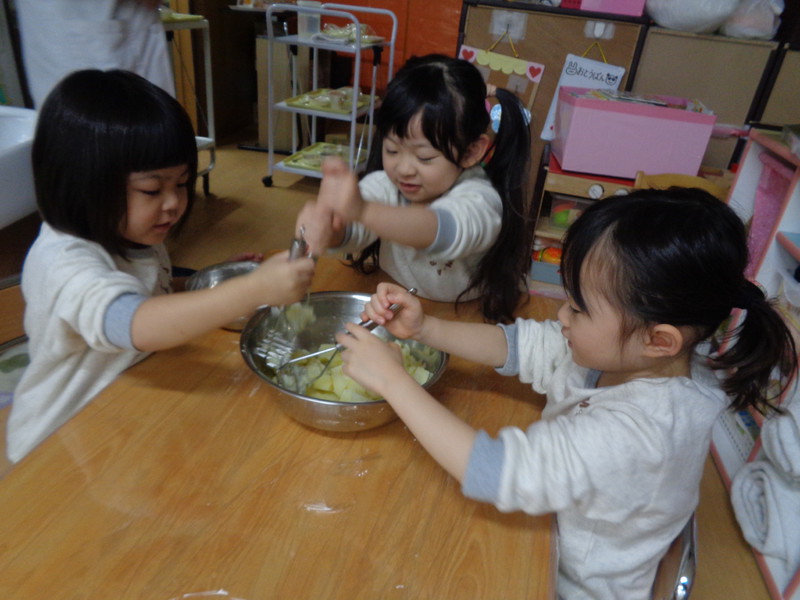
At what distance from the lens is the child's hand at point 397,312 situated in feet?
2.70

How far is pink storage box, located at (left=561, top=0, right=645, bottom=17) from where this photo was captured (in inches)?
96.5

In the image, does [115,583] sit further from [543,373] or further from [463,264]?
[463,264]

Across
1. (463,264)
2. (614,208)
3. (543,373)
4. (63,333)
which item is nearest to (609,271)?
(614,208)

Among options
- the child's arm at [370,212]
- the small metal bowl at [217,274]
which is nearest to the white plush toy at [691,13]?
the child's arm at [370,212]

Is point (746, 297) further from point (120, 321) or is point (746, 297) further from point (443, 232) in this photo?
point (120, 321)

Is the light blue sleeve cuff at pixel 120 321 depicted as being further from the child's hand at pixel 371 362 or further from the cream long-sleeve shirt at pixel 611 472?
the cream long-sleeve shirt at pixel 611 472

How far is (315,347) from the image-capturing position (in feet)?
3.09

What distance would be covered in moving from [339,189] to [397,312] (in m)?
0.22

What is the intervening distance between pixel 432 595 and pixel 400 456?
0.19 m

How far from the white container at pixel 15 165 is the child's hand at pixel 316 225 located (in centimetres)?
121

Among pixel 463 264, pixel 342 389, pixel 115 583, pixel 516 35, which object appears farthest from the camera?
pixel 516 35

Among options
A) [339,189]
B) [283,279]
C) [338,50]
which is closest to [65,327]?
[283,279]

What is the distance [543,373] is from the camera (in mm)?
862

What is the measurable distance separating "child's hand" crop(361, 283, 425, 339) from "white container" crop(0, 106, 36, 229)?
1365 mm
